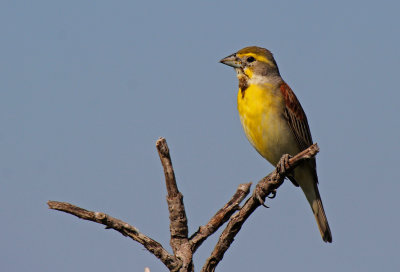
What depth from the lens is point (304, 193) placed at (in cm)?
885

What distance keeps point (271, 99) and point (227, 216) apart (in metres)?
2.25

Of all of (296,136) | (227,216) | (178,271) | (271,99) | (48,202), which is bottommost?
(178,271)

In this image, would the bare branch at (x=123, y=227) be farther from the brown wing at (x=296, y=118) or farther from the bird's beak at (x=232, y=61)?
the bird's beak at (x=232, y=61)

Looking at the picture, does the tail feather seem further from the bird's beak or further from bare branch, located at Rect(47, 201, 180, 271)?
bare branch, located at Rect(47, 201, 180, 271)

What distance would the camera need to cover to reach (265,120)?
25.5 feet

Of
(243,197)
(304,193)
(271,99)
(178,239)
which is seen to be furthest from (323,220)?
(178,239)

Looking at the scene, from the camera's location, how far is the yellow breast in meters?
7.77

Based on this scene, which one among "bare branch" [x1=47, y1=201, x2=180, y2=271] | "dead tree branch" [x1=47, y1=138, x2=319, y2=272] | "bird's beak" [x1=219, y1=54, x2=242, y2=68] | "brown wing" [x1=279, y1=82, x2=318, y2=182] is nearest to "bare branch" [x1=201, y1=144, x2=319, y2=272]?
"dead tree branch" [x1=47, y1=138, x2=319, y2=272]

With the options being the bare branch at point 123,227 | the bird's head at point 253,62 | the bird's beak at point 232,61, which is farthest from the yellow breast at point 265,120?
the bare branch at point 123,227

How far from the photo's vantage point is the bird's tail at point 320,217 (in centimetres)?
870

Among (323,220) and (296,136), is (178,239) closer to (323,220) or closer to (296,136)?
(296,136)

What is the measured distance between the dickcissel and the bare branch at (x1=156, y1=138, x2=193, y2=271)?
224cm

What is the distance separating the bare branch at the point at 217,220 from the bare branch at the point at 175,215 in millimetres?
101

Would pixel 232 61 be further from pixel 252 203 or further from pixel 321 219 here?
pixel 252 203
